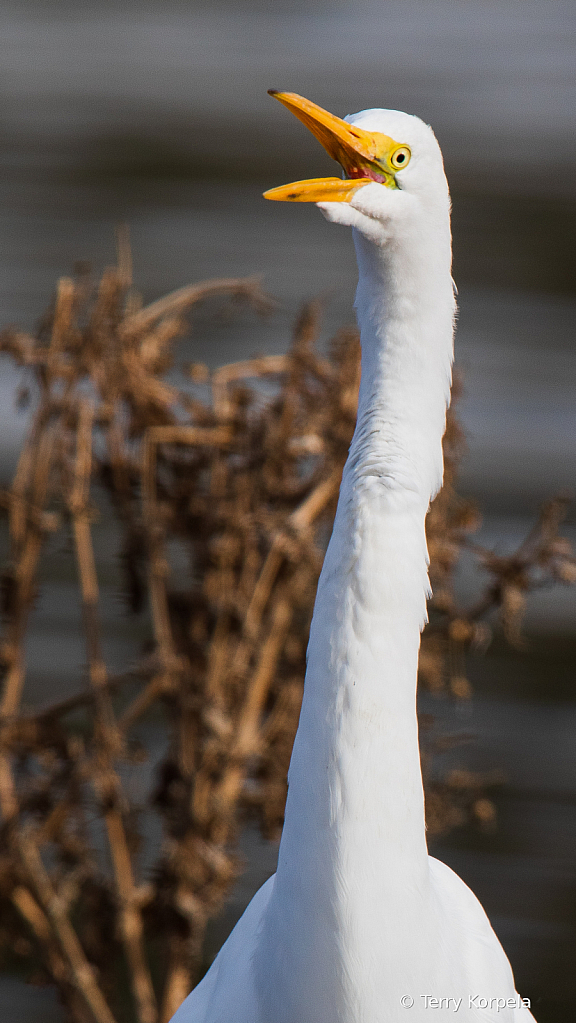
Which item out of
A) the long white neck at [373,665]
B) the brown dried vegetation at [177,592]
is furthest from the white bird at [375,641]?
the brown dried vegetation at [177,592]

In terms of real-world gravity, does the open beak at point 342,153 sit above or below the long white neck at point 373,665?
above

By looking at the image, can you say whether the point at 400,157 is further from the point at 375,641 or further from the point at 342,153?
the point at 375,641

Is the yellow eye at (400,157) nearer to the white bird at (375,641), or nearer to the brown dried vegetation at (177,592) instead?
the white bird at (375,641)

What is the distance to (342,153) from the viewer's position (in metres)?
1.13

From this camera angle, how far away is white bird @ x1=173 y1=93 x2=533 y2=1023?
1146mm

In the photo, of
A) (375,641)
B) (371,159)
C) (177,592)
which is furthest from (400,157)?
(177,592)

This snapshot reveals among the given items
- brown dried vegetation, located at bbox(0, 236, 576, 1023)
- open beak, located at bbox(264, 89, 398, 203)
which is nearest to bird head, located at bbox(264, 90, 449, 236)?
open beak, located at bbox(264, 89, 398, 203)

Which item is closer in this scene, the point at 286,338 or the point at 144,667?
the point at 144,667

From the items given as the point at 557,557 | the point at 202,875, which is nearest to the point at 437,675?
the point at 557,557

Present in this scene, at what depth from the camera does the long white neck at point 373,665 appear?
1.15 metres

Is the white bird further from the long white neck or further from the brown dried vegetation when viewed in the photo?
the brown dried vegetation

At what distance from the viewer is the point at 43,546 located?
228 centimetres

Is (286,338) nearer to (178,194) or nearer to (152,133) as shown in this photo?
(178,194)

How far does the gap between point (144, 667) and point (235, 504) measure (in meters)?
0.35
